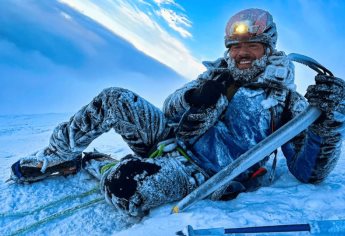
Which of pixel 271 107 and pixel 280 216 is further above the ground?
pixel 271 107

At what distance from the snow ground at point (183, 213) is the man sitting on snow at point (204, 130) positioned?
11 centimetres

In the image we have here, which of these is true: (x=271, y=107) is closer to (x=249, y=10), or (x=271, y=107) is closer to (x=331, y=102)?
(x=331, y=102)

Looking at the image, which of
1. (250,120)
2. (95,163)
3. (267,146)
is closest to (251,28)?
(250,120)

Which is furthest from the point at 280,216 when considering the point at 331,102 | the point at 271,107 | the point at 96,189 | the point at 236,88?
the point at 96,189

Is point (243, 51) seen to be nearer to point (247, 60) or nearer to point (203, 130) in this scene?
point (247, 60)

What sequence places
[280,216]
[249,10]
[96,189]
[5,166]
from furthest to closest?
[5,166], [249,10], [96,189], [280,216]

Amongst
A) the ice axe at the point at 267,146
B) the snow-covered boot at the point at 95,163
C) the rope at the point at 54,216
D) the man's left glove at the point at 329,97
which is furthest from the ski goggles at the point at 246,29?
the rope at the point at 54,216

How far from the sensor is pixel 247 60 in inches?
107

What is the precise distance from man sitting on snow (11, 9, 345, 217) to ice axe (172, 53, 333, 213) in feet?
0.53

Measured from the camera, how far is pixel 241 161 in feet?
6.36

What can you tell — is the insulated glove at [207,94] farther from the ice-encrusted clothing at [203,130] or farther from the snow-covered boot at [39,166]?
the snow-covered boot at [39,166]

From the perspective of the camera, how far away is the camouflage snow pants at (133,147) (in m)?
2.05

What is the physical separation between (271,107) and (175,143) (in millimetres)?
761

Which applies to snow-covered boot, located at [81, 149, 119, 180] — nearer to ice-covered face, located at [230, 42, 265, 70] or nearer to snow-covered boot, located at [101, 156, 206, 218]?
snow-covered boot, located at [101, 156, 206, 218]
